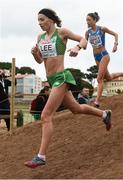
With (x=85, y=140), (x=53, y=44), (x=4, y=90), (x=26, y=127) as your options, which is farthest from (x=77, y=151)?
(x=4, y=90)

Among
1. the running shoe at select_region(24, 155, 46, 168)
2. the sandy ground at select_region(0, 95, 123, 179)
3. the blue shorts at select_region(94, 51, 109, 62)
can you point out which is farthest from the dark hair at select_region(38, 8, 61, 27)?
the blue shorts at select_region(94, 51, 109, 62)

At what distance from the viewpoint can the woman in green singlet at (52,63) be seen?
7566mm

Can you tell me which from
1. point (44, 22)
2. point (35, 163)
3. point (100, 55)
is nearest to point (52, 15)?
point (44, 22)

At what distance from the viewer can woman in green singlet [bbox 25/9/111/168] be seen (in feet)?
24.8

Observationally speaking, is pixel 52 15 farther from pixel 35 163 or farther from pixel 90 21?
pixel 90 21

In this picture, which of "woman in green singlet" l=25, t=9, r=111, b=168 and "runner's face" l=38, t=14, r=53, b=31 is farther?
"runner's face" l=38, t=14, r=53, b=31

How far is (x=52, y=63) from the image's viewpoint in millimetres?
7773

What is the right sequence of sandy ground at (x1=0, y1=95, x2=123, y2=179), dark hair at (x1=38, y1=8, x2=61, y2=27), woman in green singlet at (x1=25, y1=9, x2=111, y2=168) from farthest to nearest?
dark hair at (x1=38, y1=8, x2=61, y2=27), sandy ground at (x1=0, y1=95, x2=123, y2=179), woman in green singlet at (x1=25, y1=9, x2=111, y2=168)

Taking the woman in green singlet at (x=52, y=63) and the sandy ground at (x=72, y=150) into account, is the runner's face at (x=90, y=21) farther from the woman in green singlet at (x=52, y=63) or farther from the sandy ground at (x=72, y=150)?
the woman in green singlet at (x=52, y=63)

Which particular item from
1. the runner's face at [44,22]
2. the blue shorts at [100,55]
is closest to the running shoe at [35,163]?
the runner's face at [44,22]

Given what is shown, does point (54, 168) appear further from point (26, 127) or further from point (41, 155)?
point (26, 127)

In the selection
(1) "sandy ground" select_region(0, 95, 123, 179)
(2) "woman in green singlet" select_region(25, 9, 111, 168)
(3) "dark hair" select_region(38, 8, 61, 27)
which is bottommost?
(1) "sandy ground" select_region(0, 95, 123, 179)

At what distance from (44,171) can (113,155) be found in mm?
1055

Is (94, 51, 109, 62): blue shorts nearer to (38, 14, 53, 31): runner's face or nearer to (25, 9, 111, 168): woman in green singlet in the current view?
(25, 9, 111, 168): woman in green singlet
